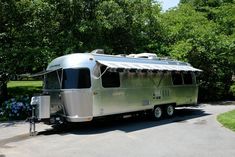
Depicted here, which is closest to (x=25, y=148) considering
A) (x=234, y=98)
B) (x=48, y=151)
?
(x=48, y=151)

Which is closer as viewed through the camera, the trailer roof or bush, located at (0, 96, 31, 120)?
the trailer roof

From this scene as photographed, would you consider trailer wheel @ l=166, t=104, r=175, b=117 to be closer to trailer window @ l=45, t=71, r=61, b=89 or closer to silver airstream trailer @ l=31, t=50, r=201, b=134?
silver airstream trailer @ l=31, t=50, r=201, b=134

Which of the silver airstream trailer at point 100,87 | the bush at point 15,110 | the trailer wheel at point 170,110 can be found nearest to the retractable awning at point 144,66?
the silver airstream trailer at point 100,87

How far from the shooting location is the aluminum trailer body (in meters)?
12.8

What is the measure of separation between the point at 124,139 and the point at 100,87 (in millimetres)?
2518

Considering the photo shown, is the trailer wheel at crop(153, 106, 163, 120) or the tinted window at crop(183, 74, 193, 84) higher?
the tinted window at crop(183, 74, 193, 84)

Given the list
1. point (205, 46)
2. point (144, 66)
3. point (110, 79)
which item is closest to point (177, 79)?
point (144, 66)

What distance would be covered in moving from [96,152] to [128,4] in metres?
13.5

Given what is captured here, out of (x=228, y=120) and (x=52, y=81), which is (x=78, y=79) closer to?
(x=52, y=81)

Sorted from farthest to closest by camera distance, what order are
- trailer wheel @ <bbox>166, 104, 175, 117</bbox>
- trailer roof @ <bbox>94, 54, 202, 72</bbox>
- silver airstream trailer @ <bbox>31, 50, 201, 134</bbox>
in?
trailer wheel @ <bbox>166, 104, 175, 117</bbox>, trailer roof @ <bbox>94, 54, 202, 72</bbox>, silver airstream trailer @ <bbox>31, 50, 201, 134</bbox>

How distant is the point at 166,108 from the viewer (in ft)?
55.5

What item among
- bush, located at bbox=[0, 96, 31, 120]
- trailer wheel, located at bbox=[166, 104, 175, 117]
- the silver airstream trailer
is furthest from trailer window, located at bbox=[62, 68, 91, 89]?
trailer wheel, located at bbox=[166, 104, 175, 117]

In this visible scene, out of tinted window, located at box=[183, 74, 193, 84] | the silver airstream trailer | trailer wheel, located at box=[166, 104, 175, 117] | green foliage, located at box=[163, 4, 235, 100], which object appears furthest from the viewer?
green foliage, located at box=[163, 4, 235, 100]

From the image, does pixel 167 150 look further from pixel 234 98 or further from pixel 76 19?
pixel 234 98
